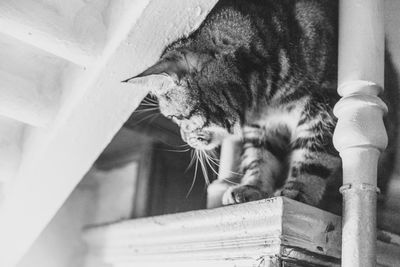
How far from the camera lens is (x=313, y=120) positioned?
153 cm

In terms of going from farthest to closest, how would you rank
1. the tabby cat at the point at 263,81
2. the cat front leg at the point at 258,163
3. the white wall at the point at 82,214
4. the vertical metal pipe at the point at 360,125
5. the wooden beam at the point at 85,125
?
the white wall at the point at 82,214 → the cat front leg at the point at 258,163 → the tabby cat at the point at 263,81 → the wooden beam at the point at 85,125 → the vertical metal pipe at the point at 360,125

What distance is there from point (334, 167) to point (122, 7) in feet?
2.20

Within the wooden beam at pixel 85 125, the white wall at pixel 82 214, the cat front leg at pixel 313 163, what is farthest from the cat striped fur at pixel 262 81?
the white wall at pixel 82 214

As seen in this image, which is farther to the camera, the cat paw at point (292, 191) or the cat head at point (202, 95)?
the cat head at point (202, 95)

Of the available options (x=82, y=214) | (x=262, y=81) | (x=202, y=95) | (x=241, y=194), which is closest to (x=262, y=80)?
(x=262, y=81)

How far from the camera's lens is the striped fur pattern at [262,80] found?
4.99 feet

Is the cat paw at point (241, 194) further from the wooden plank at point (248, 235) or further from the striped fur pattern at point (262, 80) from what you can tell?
the wooden plank at point (248, 235)

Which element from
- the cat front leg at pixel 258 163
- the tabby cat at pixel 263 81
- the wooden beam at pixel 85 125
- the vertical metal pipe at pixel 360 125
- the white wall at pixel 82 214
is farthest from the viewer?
the white wall at pixel 82 214

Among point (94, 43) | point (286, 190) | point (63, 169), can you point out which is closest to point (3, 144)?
point (63, 169)

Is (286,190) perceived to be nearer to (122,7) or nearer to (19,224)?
(122,7)

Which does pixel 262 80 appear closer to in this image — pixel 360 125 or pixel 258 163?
pixel 258 163

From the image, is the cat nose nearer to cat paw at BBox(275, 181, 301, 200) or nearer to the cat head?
the cat head

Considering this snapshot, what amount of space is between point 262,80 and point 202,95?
0.59ft

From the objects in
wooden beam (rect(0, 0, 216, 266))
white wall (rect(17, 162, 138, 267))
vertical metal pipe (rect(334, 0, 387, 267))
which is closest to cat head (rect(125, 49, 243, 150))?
wooden beam (rect(0, 0, 216, 266))
